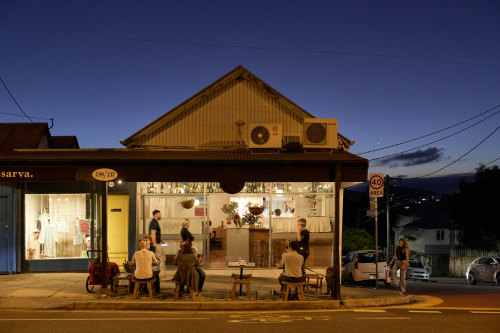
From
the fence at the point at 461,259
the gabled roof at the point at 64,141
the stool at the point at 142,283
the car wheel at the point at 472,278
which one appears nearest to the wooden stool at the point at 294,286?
the stool at the point at 142,283

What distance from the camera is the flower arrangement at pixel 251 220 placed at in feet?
54.9

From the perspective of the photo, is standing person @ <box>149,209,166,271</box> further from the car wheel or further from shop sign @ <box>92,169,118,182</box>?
the car wheel

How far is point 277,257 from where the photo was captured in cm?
1639

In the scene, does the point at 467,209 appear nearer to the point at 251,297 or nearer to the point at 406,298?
the point at 406,298

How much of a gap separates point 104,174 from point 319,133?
5907mm

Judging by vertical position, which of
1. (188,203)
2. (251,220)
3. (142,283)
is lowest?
(142,283)

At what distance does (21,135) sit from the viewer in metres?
17.4

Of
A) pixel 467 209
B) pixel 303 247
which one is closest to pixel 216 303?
pixel 303 247

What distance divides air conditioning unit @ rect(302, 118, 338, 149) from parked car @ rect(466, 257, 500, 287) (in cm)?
1153

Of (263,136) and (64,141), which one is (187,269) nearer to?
(263,136)

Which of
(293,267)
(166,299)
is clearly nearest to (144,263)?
(166,299)

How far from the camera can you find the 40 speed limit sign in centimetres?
1349

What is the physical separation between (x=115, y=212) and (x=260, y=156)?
6.89m

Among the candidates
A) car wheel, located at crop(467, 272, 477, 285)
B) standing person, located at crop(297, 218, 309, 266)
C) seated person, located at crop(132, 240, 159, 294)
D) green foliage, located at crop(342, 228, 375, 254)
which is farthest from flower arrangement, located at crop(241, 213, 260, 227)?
green foliage, located at crop(342, 228, 375, 254)
